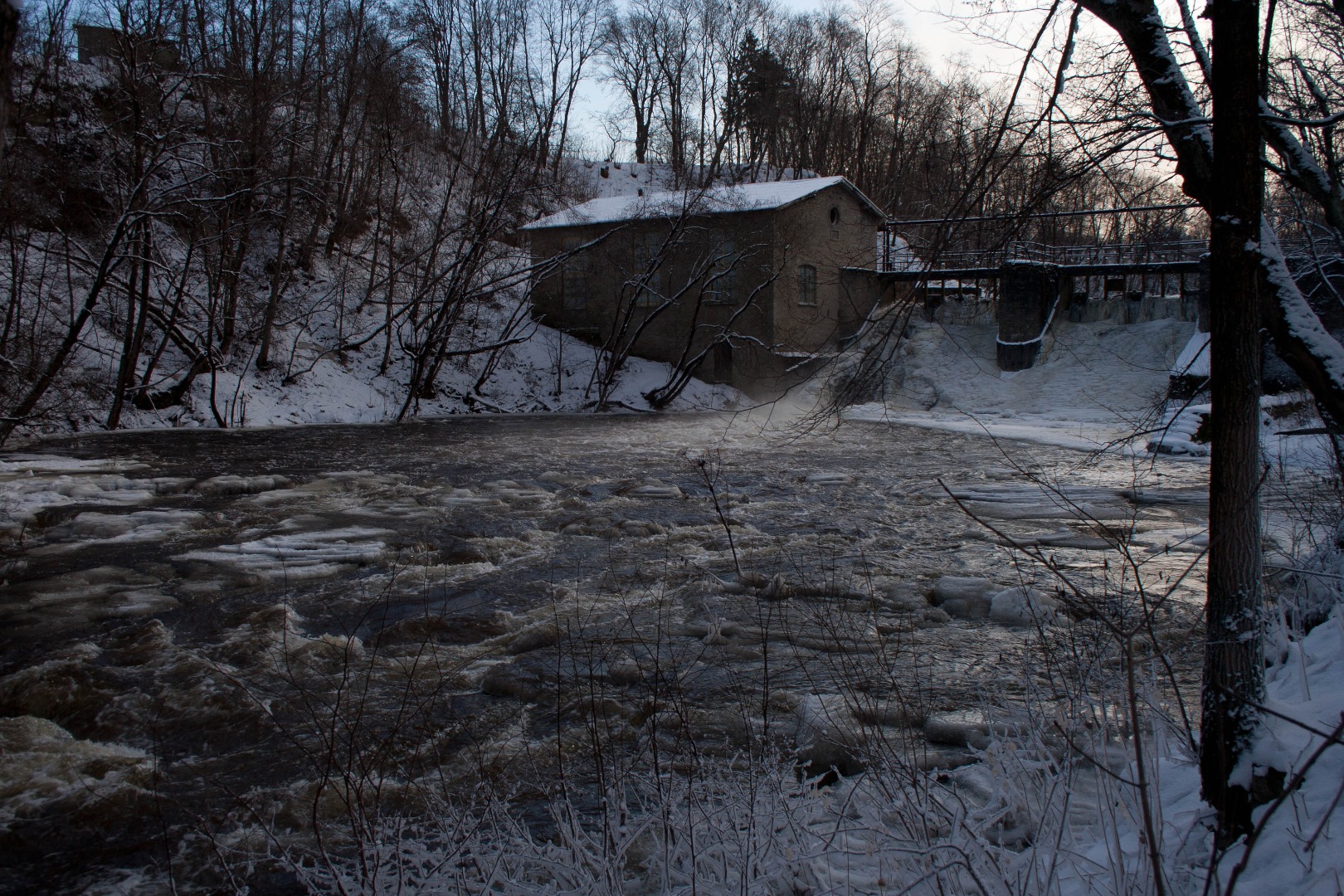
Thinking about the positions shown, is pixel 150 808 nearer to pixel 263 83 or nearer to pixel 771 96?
pixel 263 83

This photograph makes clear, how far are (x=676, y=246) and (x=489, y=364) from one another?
22.4ft

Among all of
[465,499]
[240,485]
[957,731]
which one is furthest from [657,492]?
[957,731]

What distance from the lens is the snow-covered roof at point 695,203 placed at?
2675 cm

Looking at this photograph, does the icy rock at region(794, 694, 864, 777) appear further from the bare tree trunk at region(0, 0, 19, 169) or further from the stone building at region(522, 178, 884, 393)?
the stone building at region(522, 178, 884, 393)

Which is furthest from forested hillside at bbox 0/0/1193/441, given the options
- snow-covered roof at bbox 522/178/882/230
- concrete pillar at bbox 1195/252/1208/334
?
concrete pillar at bbox 1195/252/1208/334

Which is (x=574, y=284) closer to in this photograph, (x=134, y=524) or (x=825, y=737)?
(x=134, y=524)

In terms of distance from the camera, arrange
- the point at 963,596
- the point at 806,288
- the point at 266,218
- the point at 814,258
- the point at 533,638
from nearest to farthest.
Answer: the point at 533,638
the point at 963,596
the point at 266,218
the point at 806,288
the point at 814,258

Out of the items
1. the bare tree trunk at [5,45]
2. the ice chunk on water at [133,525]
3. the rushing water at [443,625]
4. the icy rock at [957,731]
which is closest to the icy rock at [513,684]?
the rushing water at [443,625]

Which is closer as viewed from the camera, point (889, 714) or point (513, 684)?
point (889, 714)

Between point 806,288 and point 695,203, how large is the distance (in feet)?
18.8

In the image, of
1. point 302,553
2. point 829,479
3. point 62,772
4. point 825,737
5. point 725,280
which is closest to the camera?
point 825,737

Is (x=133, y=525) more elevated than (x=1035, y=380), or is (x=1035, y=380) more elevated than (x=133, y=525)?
(x=1035, y=380)

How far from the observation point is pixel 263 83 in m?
19.9

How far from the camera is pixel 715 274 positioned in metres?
27.0
